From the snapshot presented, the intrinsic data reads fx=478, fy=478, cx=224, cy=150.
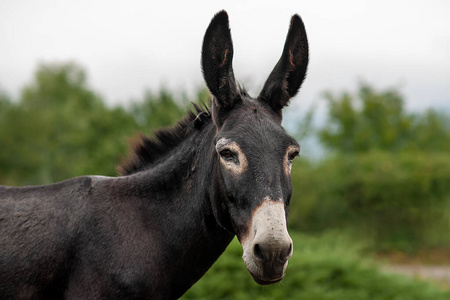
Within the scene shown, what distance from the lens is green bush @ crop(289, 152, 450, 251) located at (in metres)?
24.2

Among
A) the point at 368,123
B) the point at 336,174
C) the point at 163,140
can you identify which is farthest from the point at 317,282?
the point at 368,123

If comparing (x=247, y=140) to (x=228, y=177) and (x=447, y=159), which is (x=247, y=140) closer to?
(x=228, y=177)

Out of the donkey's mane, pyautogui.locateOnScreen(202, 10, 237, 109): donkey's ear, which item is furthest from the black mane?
pyautogui.locateOnScreen(202, 10, 237, 109): donkey's ear

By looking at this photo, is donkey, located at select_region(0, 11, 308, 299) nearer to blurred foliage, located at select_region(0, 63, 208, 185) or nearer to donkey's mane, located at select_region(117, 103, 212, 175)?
donkey's mane, located at select_region(117, 103, 212, 175)

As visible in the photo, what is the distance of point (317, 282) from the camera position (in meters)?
8.72

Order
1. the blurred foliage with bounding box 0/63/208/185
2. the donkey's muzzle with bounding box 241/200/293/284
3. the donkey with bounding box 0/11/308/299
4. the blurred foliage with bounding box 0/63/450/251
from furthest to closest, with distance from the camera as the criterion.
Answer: the blurred foliage with bounding box 0/63/450/251
the blurred foliage with bounding box 0/63/208/185
the donkey with bounding box 0/11/308/299
the donkey's muzzle with bounding box 241/200/293/284

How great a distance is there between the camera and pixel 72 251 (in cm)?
319

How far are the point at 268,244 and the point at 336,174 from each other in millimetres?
22437

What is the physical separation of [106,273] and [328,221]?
2155 centimetres

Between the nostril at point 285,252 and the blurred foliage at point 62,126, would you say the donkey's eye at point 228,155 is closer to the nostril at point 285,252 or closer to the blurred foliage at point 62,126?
the nostril at point 285,252

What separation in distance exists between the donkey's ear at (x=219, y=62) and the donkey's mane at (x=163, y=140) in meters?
0.37

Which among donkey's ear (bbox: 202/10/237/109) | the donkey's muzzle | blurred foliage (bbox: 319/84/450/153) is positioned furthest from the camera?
blurred foliage (bbox: 319/84/450/153)

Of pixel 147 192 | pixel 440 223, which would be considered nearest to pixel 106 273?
pixel 147 192

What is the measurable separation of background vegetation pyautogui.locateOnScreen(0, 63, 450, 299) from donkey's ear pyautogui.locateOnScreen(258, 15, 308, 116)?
641mm
